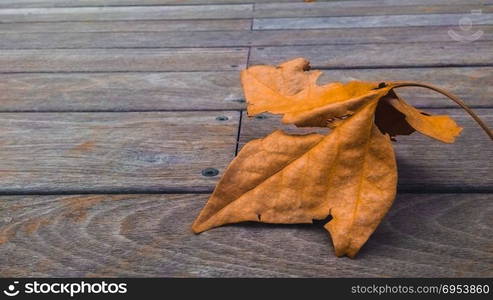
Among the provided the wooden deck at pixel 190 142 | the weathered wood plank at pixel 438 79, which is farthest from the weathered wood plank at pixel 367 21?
the weathered wood plank at pixel 438 79

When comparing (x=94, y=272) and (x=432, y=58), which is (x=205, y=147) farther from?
(x=432, y=58)

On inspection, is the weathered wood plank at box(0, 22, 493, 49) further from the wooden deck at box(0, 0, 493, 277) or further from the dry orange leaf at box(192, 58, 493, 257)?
the dry orange leaf at box(192, 58, 493, 257)

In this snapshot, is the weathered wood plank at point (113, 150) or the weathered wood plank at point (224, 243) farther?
the weathered wood plank at point (113, 150)

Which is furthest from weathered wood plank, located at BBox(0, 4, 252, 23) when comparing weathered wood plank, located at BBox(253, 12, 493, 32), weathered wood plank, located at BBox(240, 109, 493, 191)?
weathered wood plank, located at BBox(240, 109, 493, 191)

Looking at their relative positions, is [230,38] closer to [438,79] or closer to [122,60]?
[122,60]

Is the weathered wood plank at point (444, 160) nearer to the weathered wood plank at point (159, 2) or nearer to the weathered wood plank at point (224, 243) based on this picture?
the weathered wood plank at point (224, 243)

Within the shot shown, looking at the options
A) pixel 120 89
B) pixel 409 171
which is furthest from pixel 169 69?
pixel 409 171

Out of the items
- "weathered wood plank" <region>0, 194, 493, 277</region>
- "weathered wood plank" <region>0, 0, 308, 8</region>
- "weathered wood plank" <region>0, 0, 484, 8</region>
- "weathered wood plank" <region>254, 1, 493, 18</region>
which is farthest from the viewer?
"weathered wood plank" <region>0, 0, 308, 8</region>
